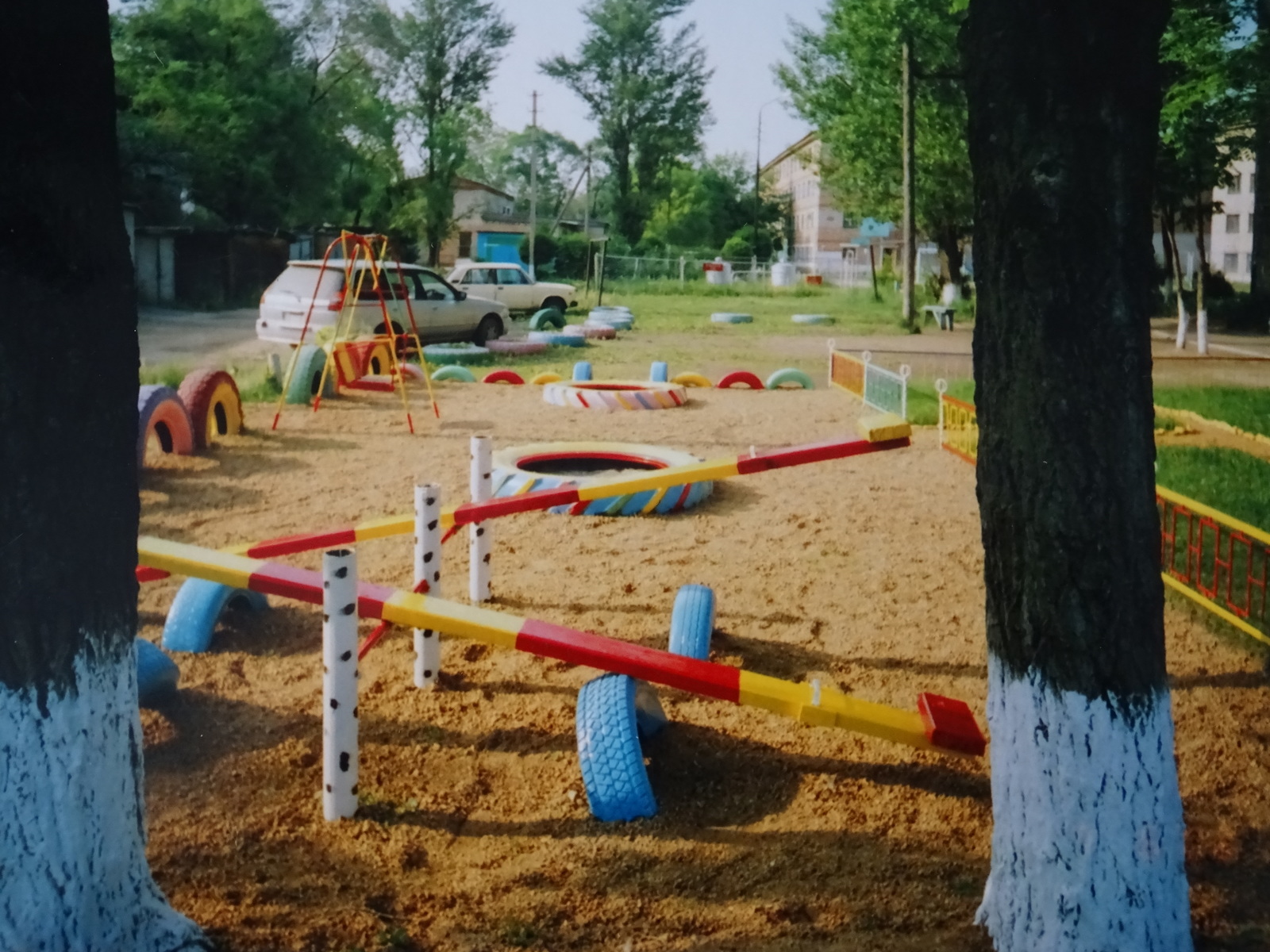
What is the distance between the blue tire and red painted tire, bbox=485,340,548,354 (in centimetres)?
1277

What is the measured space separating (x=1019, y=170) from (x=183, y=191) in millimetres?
A: 26637

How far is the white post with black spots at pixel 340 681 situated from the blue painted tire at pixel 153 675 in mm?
1102

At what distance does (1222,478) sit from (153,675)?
23.3ft

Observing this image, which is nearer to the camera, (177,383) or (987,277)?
(987,277)

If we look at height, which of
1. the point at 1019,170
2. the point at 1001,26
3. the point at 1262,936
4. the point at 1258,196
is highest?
the point at 1258,196

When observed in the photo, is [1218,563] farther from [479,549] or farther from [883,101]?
[883,101]

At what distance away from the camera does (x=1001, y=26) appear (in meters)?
2.48

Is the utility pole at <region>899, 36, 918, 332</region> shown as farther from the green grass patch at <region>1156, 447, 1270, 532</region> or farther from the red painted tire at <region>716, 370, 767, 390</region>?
the green grass patch at <region>1156, 447, 1270, 532</region>

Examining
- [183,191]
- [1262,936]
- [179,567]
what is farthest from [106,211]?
[183,191]

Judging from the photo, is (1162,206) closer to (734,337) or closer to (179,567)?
(734,337)

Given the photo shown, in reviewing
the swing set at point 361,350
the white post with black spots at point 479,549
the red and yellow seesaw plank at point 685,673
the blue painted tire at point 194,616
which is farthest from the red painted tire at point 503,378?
the red and yellow seesaw plank at point 685,673

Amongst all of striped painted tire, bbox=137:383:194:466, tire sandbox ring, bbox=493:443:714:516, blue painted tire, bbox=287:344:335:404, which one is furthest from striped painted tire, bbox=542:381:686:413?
striped painted tire, bbox=137:383:194:466

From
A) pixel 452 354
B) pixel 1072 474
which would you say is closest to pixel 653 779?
pixel 1072 474

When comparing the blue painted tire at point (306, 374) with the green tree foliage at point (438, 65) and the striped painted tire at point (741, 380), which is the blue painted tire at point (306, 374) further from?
the green tree foliage at point (438, 65)
